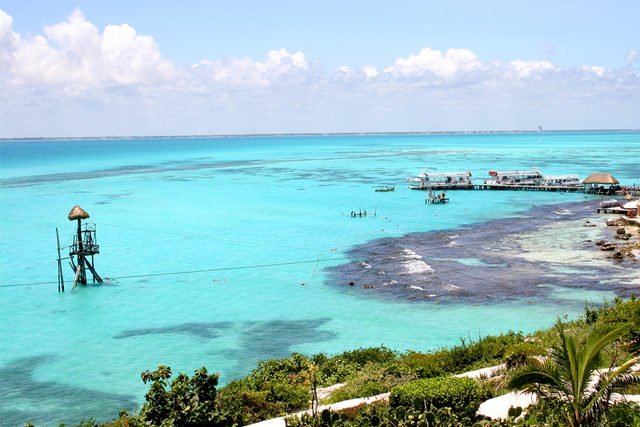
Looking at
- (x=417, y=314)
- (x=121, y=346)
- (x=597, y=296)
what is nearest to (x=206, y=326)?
(x=121, y=346)

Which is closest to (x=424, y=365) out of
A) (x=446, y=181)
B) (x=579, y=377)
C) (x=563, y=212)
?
(x=579, y=377)

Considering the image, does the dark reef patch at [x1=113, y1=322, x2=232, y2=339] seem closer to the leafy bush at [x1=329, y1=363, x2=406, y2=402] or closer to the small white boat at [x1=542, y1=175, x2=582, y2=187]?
the leafy bush at [x1=329, y1=363, x2=406, y2=402]

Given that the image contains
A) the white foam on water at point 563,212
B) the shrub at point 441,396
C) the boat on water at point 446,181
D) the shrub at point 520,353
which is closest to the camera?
the shrub at point 441,396

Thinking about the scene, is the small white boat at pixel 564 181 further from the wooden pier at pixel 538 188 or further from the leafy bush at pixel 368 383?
the leafy bush at pixel 368 383

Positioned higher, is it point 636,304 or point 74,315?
point 636,304

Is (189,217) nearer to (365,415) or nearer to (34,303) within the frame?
(34,303)

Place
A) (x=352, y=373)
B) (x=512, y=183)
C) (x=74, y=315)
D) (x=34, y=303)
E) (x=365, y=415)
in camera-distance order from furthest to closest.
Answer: (x=512, y=183)
(x=34, y=303)
(x=74, y=315)
(x=352, y=373)
(x=365, y=415)

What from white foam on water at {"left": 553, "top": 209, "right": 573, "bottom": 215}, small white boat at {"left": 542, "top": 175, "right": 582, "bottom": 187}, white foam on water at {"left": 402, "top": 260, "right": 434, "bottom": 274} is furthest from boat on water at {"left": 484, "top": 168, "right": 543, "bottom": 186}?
white foam on water at {"left": 402, "top": 260, "right": 434, "bottom": 274}

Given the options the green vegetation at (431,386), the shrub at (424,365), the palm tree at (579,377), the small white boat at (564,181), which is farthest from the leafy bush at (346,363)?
the small white boat at (564,181)
